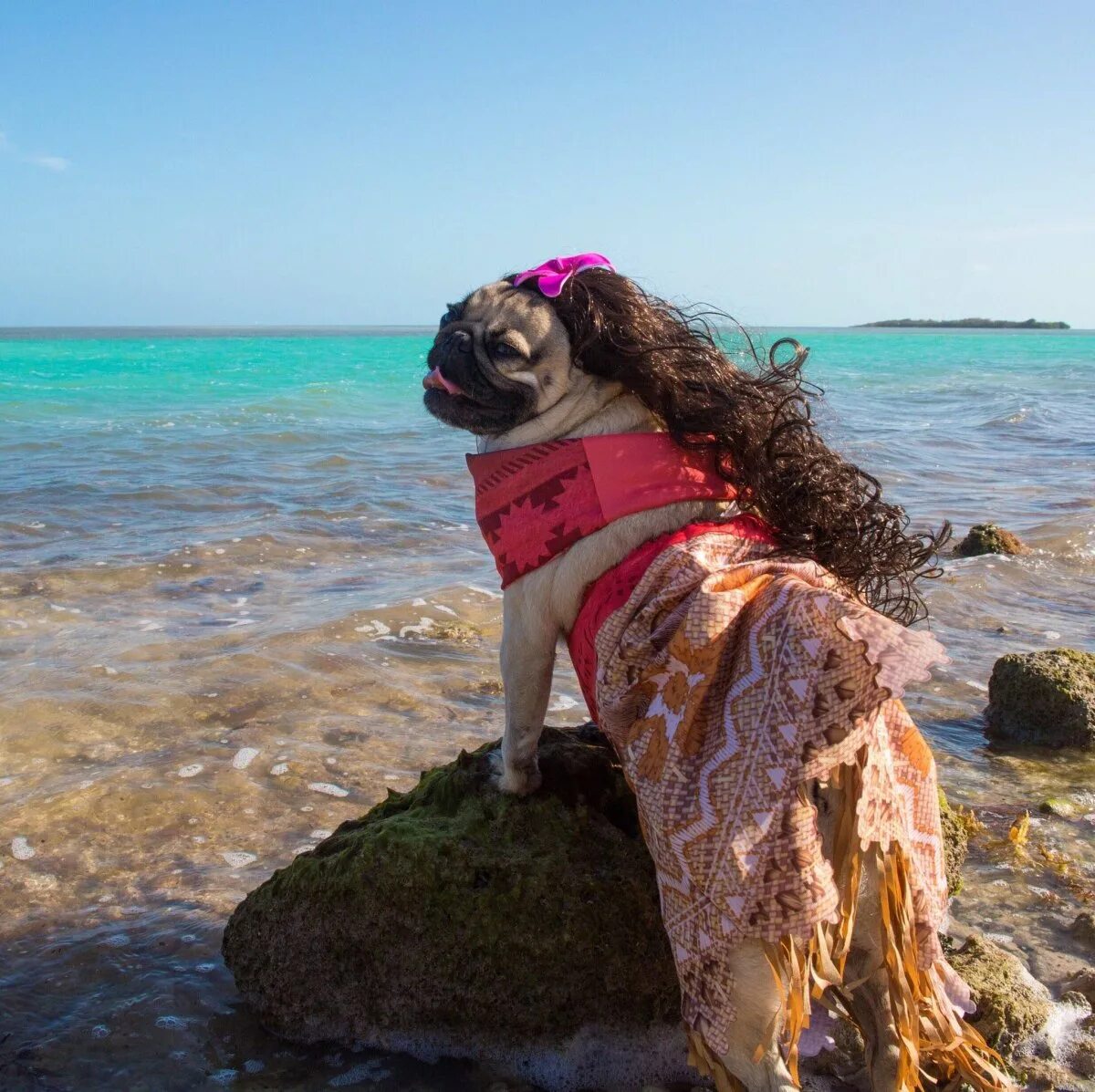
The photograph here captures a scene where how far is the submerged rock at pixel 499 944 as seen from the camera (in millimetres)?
3258

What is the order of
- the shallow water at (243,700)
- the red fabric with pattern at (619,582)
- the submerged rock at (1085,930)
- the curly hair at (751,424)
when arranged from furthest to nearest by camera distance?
the submerged rock at (1085,930) → the shallow water at (243,700) → the curly hair at (751,424) → the red fabric with pattern at (619,582)

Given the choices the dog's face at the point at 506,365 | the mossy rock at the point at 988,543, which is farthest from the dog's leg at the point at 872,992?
the mossy rock at the point at 988,543

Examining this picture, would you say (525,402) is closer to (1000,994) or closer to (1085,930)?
(1000,994)

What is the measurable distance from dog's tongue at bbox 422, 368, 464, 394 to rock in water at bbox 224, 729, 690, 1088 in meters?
1.27

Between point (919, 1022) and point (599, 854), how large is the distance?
1026 mm

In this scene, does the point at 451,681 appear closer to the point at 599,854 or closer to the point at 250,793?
the point at 250,793

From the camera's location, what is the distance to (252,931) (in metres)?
3.63

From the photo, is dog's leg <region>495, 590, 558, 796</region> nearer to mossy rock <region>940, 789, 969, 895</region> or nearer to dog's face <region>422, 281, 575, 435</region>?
dog's face <region>422, 281, 575, 435</region>

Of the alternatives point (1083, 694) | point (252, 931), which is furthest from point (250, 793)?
point (1083, 694)

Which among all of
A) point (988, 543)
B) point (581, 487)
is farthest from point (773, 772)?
point (988, 543)

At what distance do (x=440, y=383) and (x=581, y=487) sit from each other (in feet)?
1.95

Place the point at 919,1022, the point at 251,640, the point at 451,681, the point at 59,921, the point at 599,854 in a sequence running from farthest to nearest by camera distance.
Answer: the point at 251,640 → the point at 451,681 → the point at 59,921 → the point at 599,854 → the point at 919,1022

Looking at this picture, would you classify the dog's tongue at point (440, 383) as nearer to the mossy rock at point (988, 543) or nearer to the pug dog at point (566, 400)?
the pug dog at point (566, 400)

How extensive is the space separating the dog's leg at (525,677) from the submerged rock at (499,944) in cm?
12
